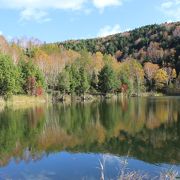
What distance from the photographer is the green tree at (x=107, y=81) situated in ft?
364

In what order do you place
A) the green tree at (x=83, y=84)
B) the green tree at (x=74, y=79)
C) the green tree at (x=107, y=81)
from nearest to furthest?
the green tree at (x=74, y=79) → the green tree at (x=83, y=84) → the green tree at (x=107, y=81)

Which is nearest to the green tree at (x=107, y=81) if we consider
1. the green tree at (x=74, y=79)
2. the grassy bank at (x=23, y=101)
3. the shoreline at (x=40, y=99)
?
the shoreline at (x=40, y=99)

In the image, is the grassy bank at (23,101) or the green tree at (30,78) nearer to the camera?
the grassy bank at (23,101)

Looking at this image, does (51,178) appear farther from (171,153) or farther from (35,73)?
(35,73)

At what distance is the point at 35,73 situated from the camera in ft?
291

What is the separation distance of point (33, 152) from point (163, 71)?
133 meters

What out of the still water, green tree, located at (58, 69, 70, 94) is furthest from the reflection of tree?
green tree, located at (58, 69, 70, 94)

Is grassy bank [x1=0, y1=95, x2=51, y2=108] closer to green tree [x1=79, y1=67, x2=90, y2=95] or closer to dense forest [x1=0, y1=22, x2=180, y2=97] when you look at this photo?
dense forest [x1=0, y1=22, x2=180, y2=97]

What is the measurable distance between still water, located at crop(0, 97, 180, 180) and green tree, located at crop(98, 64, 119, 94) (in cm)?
6834

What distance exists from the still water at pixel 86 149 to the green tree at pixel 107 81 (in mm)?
68341

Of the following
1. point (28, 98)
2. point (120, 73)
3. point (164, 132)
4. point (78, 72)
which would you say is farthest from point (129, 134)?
point (120, 73)

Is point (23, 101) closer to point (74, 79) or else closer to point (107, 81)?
point (74, 79)

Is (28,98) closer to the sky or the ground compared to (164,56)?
closer to the ground

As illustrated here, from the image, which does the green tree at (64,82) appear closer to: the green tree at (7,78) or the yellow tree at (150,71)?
the green tree at (7,78)
